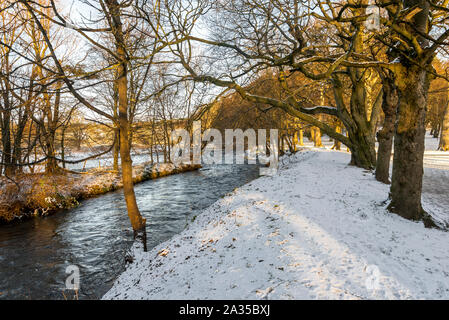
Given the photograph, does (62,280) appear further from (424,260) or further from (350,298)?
(424,260)

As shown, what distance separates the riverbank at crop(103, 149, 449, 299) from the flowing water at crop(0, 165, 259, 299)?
3.92 ft

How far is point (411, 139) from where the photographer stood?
200 inches

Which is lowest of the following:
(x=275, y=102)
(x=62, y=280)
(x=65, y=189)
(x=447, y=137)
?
(x=62, y=280)

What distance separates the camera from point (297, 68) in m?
5.70

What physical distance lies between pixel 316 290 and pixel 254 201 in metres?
4.33

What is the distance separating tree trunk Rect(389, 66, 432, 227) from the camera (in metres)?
4.99

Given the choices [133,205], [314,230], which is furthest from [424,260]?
[133,205]

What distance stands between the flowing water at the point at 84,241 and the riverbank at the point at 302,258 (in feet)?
3.92

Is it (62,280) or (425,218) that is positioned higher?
(425,218)

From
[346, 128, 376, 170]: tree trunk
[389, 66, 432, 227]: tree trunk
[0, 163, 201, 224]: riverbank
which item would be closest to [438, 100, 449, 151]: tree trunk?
[346, 128, 376, 170]: tree trunk

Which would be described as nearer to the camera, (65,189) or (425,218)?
(425,218)

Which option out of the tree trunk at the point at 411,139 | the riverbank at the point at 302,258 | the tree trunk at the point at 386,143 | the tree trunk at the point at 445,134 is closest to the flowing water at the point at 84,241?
the riverbank at the point at 302,258

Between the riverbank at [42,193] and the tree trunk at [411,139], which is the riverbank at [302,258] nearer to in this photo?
the tree trunk at [411,139]
